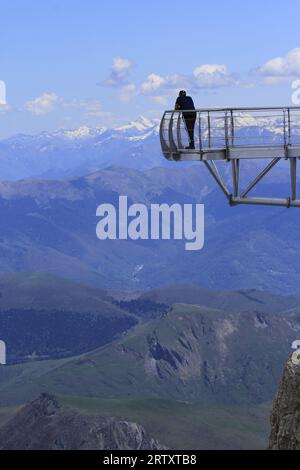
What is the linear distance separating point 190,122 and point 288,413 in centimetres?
1719

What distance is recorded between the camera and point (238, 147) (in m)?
52.1

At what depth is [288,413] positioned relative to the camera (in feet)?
152

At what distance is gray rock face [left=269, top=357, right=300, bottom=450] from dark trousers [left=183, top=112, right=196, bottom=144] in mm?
13930

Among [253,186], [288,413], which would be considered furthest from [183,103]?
[288,413]

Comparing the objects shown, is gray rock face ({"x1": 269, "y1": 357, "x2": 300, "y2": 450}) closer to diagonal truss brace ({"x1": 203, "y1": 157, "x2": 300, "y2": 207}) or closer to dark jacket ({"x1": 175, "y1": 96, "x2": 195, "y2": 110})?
diagonal truss brace ({"x1": 203, "y1": 157, "x2": 300, "y2": 207})

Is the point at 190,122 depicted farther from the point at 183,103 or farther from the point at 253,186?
the point at 253,186

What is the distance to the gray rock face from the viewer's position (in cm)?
4550

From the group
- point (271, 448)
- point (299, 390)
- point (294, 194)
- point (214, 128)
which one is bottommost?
point (271, 448)

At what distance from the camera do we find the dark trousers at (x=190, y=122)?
53219 mm

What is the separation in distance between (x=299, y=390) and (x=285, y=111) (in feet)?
51.5

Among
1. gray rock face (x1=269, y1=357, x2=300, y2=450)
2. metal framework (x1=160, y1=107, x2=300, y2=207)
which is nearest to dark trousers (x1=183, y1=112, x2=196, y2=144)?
metal framework (x1=160, y1=107, x2=300, y2=207)

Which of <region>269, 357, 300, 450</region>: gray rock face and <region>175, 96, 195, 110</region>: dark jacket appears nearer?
<region>269, 357, 300, 450</region>: gray rock face
